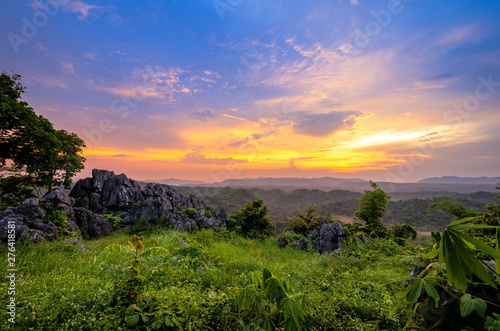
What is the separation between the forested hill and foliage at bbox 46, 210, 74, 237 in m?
11.8

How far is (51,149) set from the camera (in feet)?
40.5

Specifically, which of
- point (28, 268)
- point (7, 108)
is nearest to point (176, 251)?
point (28, 268)

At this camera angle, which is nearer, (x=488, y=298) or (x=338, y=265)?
(x=488, y=298)

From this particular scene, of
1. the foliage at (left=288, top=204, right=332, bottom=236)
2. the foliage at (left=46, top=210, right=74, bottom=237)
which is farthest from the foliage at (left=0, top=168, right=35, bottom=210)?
the foliage at (left=288, top=204, right=332, bottom=236)

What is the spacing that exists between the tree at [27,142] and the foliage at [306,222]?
57.2 feet

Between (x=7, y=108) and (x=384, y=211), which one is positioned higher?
(x=7, y=108)

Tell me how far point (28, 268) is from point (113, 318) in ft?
11.7

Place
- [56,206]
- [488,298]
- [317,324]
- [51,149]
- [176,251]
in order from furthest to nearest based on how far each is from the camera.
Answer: [51,149] → [56,206] → [176,251] → [317,324] → [488,298]

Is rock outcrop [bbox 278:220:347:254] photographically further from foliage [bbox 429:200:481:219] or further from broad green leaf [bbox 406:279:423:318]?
broad green leaf [bbox 406:279:423:318]

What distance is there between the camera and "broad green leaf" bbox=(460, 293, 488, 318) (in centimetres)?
140

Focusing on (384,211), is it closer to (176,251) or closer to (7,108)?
(176,251)

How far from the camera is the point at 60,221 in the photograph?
8516 millimetres

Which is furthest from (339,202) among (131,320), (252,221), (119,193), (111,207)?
(131,320)

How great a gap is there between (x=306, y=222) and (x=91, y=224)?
564 inches
